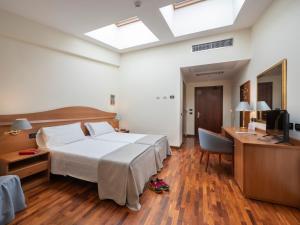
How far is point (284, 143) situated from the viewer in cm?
184

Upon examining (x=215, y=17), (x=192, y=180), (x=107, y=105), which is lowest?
(x=192, y=180)

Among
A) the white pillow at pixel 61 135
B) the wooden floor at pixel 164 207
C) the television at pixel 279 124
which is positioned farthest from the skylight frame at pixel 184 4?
the wooden floor at pixel 164 207

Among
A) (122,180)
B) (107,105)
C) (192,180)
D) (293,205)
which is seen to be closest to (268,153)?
(293,205)

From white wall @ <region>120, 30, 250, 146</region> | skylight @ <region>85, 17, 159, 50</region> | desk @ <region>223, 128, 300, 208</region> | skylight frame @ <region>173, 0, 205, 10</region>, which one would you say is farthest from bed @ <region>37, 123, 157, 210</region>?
skylight frame @ <region>173, 0, 205, 10</region>

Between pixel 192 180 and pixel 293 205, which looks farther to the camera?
pixel 192 180

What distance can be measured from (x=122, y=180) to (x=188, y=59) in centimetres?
336

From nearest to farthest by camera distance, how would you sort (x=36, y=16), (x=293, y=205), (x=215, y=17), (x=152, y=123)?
(x=293, y=205)
(x=36, y=16)
(x=215, y=17)
(x=152, y=123)

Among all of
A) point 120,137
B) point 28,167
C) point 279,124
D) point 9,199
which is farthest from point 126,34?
point 9,199

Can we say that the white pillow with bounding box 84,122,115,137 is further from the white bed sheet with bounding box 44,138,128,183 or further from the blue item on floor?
the blue item on floor

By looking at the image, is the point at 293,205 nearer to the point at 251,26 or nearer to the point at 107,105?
the point at 251,26

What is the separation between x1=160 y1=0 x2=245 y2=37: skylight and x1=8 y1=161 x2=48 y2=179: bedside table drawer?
335cm

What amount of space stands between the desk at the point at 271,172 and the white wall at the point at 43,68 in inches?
141

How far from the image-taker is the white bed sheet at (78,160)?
208 cm

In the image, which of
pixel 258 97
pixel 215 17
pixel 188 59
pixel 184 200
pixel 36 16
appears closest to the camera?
pixel 184 200
